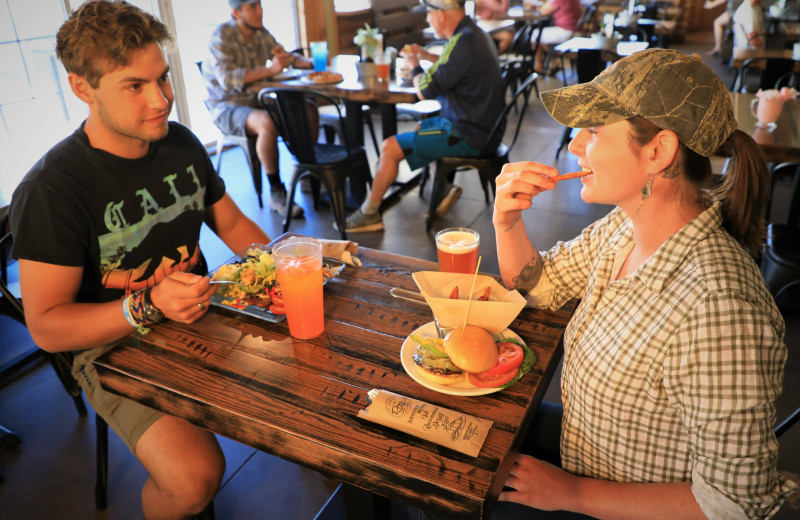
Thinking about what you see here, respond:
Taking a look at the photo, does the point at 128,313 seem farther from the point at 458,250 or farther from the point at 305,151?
the point at 305,151

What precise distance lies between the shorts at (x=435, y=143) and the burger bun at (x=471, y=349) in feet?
8.77

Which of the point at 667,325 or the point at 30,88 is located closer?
the point at 667,325

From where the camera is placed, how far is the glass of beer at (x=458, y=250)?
1.43m

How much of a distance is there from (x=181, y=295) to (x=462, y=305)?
0.63 metres

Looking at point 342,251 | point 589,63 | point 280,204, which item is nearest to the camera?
point 342,251

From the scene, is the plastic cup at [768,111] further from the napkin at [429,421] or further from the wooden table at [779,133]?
the napkin at [429,421]

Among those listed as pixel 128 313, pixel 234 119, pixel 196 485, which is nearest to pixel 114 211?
pixel 128 313

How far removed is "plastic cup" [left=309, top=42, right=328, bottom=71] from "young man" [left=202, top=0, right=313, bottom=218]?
0.27m

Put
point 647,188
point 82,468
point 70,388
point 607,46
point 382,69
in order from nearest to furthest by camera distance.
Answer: point 647,188 < point 82,468 < point 70,388 < point 382,69 < point 607,46

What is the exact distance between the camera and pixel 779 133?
278 centimetres

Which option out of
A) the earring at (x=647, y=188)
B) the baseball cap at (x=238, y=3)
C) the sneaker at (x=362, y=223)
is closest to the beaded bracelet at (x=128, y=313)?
the earring at (x=647, y=188)

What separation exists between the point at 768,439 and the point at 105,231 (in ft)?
5.01

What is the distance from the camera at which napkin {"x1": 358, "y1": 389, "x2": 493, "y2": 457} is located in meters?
1.02

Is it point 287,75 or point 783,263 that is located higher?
point 287,75
